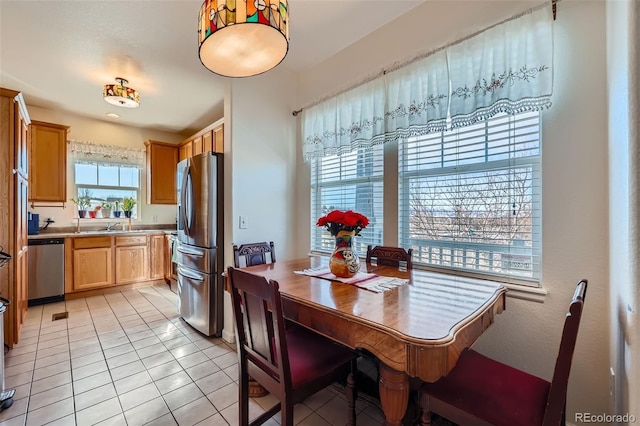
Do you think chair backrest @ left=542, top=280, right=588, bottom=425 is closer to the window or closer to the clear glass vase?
the clear glass vase

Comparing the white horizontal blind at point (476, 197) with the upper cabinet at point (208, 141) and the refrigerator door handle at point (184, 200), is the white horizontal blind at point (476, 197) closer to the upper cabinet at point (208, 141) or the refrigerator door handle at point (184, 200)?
the upper cabinet at point (208, 141)

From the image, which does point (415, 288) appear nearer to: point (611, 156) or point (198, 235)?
point (611, 156)

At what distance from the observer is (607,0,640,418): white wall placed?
0.88m

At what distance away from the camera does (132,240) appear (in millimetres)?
4277

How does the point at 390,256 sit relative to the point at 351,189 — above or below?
below

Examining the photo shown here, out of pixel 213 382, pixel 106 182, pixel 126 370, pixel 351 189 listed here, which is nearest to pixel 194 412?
pixel 213 382

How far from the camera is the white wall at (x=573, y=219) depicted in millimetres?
1376

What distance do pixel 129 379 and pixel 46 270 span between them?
8.79ft

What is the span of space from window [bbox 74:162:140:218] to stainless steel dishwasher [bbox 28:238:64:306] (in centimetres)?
100

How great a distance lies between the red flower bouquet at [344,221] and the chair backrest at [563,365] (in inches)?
39.3

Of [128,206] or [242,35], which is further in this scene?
[128,206]

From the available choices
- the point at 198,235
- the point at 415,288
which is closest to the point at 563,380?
the point at 415,288

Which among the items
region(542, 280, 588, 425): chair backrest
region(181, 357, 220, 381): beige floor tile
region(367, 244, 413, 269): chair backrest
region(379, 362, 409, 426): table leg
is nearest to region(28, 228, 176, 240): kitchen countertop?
region(181, 357, 220, 381): beige floor tile

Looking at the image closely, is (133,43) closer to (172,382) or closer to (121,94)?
(121,94)
